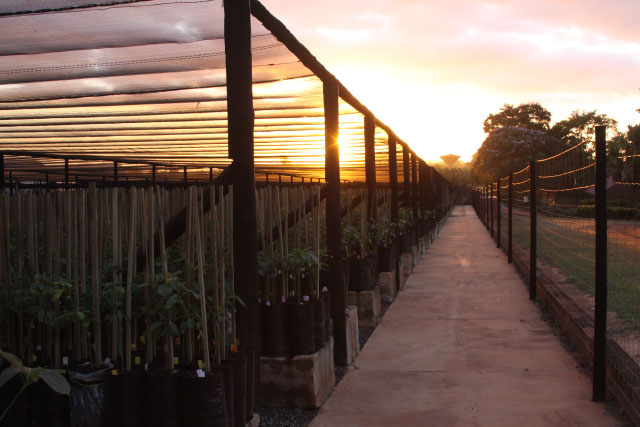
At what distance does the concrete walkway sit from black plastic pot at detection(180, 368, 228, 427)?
4.32 feet

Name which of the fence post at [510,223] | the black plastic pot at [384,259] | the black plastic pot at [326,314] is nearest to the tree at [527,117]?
the fence post at [510,223]

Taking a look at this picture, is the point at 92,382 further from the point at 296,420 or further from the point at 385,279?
the point at 385,279

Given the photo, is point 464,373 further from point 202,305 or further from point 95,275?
point 95,275

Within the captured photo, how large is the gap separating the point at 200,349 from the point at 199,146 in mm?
8350

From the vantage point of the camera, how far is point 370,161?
7.77 m

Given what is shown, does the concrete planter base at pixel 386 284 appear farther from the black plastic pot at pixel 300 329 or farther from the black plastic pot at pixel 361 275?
the black plastic pot at pixel 300 329

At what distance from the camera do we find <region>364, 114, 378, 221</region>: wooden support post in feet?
24.7

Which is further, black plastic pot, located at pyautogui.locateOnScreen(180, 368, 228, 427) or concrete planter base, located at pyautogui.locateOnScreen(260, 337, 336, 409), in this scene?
concrete planter base, located at pyautogui.locateOnScreen(260, 337, 336, 409)

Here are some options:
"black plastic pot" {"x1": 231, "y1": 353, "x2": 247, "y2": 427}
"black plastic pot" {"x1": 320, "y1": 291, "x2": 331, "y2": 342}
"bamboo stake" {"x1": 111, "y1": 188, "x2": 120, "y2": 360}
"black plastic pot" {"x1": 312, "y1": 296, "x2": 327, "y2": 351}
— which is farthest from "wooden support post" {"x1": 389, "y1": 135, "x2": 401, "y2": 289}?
"bamboo stake" {"x1": 111, "y1": 188, "x2": 120, "y2": 360}

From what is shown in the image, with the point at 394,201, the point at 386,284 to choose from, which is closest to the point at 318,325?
the point at 386,284

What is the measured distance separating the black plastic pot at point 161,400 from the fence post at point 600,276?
9.47 ft

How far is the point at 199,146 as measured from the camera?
11.2m

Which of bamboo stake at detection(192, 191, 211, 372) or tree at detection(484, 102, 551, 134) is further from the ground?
tree at detection(484, 102, 551, 134)

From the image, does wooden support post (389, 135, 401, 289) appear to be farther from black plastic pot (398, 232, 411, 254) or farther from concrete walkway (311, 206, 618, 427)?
black plastic pot (398, 232, 411, 254)
